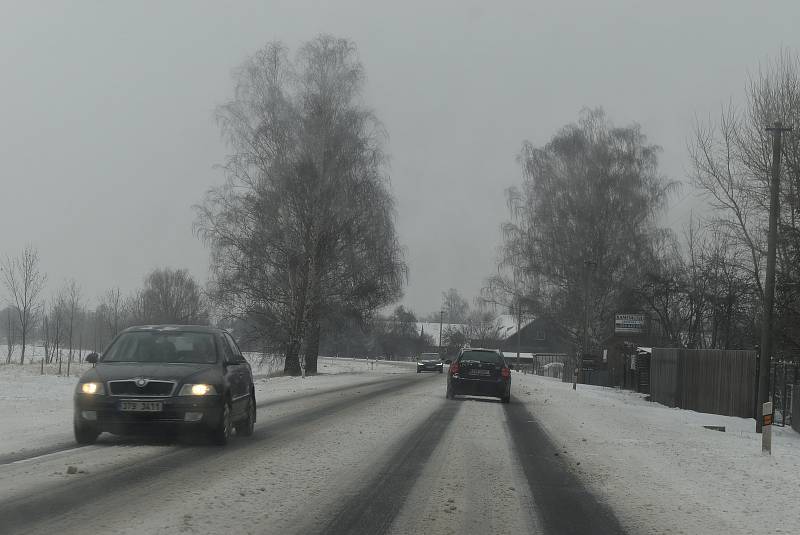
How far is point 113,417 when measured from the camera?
1066cm

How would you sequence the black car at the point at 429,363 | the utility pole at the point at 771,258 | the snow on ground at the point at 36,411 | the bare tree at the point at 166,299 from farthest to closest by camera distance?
the bare tree at the point at 166,299
the black car at the point at 429,363
the utility pole at the point at 771,258
the snow on ground at the point at 36,411

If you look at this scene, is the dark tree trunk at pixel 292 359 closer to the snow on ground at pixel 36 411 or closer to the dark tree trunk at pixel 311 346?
the dark tree trunk at pixel 311 346

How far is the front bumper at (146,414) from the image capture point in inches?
418

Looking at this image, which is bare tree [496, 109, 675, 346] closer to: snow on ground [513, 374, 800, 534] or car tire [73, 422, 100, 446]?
snow on ground [513, 374, 800, 534]

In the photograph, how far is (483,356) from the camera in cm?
2459

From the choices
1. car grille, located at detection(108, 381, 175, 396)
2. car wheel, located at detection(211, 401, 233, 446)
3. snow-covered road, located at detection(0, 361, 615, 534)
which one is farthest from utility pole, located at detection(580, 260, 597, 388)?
car grille, located at detection(108, 381, 175, 396)

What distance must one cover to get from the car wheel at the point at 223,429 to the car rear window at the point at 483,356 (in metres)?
13.8

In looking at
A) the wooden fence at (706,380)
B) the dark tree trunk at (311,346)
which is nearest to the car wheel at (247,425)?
the wooden fence at (706,380)

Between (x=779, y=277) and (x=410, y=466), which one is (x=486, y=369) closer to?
(x=779, y=277)

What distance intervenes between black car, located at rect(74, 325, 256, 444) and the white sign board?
3508 centimetres

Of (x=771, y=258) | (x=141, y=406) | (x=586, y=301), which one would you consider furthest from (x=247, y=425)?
(x=586, y=301)

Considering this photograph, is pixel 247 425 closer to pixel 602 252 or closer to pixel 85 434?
pixel 85 434

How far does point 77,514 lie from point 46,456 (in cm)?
370

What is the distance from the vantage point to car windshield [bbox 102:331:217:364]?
11797 millimetres
